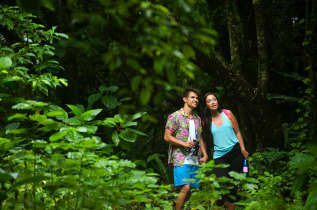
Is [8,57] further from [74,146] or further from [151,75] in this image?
[151,75]

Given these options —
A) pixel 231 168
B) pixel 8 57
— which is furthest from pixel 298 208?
pixel 8 57

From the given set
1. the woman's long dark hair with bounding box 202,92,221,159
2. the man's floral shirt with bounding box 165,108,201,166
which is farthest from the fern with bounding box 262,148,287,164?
the man's floral shirt with bounding box 165,108,201,166

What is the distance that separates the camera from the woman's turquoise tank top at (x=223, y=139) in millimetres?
5645

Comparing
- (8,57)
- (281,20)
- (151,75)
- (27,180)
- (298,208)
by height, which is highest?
(281,20)

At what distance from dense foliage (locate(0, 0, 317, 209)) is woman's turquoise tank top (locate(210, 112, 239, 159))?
1.39ft

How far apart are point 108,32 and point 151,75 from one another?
369 millimetres

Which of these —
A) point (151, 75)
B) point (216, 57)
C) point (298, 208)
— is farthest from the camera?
point (216, 57)

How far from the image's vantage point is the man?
5.65m

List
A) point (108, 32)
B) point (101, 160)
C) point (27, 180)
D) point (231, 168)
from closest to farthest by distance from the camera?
1. point (108, 32)
2. point (27, 180)
3. point (101, 160)
4. point (231, 168)

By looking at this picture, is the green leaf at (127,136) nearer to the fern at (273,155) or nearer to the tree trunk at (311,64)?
the fern at (273,155)

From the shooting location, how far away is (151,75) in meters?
2.12

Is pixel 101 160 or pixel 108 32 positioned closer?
pixel 108 32

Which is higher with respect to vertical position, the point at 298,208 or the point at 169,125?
the point at 169,125

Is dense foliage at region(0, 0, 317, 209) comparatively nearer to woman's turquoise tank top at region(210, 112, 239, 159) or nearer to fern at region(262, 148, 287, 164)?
fern at region(262, 148, 287, 164)
